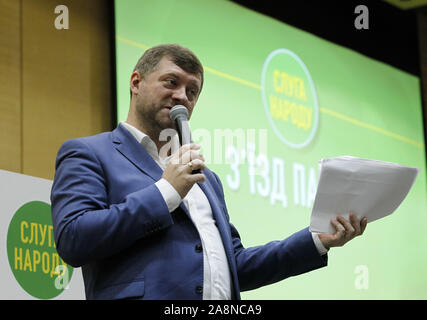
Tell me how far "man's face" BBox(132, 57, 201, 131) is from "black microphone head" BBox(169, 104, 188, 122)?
0.03 m

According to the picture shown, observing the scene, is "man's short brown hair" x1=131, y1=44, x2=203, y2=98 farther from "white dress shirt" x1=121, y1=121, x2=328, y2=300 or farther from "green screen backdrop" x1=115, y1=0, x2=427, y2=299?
"green screen backdrop" x1=115, y1=0, x2=427, y2=299

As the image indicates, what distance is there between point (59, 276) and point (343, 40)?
2.83m

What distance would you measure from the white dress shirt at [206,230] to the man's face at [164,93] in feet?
0.16

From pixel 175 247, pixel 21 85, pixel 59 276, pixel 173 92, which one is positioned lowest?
pixel 59 276

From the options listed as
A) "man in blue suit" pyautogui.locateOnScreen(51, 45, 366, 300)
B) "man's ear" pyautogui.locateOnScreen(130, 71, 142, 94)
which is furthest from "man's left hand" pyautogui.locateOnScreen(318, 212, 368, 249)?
"man's ear" pyautogui.locateOnScreen(130, 71, 142, 94)

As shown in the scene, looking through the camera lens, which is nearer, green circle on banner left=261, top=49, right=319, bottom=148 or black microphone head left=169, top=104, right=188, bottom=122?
black microphone head left=169, top=104, right=188, bottom=122

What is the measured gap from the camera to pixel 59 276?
3135mm

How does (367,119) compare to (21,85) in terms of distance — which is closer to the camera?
(21,85)

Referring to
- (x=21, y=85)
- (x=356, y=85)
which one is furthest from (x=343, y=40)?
(x=21, y=85)

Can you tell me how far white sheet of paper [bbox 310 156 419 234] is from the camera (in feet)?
5.92

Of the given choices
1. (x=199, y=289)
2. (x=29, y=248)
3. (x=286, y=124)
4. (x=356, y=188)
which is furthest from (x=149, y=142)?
(x=286, y=124)

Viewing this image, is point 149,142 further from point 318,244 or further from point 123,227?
point 318,244

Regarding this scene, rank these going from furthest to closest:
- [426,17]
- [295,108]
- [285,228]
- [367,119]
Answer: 1. [426,17]
2. [367,119]
3. [295,108]
4. [285,228]

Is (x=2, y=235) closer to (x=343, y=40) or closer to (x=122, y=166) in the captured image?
(x=122, y=166)
